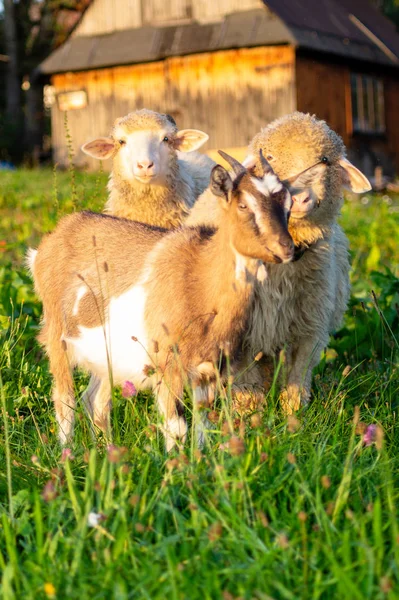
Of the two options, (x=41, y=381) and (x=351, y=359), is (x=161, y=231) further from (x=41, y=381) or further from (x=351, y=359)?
(x=351, y=359)

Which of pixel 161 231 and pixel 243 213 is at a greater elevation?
pixel 243 213

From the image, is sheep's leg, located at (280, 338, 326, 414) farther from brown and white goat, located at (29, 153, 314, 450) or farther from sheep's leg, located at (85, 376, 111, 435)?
sheep's leg, located at (85, 376, 111, 435)

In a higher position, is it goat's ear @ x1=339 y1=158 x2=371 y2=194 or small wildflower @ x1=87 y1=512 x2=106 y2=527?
goat's ear @ x1=339 y1=158 x2=371 y2=194

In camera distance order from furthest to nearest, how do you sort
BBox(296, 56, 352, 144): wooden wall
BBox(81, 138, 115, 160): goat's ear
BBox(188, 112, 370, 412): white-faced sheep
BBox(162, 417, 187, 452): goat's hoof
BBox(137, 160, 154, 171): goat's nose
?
BBox(296, 56, 352, 144): wooden wall
BBox(81, 138, 115, 160): goat's ear
BBox(137, 160, 154, 171): goat's nose
BBox(188, 112, 370, 412): white-faced sheep
BBox(162, 417, 187, 452): goat's hoof

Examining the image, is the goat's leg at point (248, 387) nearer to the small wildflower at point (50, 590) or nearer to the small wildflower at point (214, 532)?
the small wildflower at point (214, 532)

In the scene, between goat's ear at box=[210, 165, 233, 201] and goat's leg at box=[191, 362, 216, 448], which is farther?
goat's leg at box=[191, 362, 216, 448]

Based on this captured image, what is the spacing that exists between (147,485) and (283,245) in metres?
1.02

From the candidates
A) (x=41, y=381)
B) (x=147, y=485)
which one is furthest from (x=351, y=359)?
(x=147, y=485)

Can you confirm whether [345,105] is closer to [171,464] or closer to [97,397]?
[97,397]

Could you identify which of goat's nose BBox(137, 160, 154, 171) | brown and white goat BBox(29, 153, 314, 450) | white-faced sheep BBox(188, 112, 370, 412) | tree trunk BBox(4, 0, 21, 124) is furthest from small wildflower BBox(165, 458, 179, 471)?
tree trunk BBox(4, 0, 21, 124)

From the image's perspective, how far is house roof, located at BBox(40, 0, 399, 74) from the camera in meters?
18.7

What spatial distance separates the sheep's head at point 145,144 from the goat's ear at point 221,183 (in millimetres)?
2394

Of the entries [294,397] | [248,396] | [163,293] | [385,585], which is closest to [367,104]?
[294,397]

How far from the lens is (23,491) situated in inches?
118
